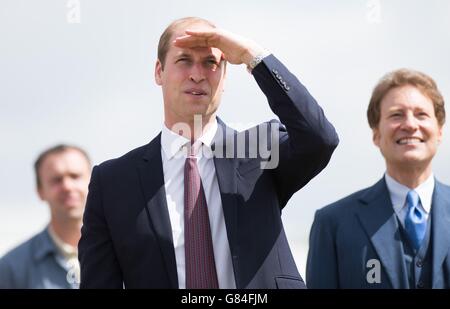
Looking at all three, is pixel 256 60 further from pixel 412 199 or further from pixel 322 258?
pixel 412 199

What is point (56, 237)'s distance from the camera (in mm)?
6418

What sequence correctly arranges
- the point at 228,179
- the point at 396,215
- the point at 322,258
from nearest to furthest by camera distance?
the point at 228,179 → the point at 322,258 → the point at 396,215

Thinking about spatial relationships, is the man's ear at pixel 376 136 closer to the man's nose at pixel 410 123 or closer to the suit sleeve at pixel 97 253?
the man's nose at pixel 410 123

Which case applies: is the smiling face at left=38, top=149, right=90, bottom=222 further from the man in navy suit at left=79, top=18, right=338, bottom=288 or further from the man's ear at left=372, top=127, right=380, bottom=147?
the man's ear at left=372, top=127, right=380, bottom=147

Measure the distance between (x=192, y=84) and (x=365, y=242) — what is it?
1.85 meters

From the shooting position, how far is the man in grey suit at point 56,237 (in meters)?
6.27

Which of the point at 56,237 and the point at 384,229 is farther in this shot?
the point at 56,237

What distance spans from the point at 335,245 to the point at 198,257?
1530mm

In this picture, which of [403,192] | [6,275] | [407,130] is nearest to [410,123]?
[407,130]

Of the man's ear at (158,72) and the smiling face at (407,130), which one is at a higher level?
the man's ear at (158,72)

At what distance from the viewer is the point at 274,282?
5.02 meters

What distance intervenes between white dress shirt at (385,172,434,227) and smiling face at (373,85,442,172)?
111 millimetres

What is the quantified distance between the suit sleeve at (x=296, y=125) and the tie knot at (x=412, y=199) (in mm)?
1362

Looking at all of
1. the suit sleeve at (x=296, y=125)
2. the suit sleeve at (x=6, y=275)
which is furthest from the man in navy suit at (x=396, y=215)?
the suit sleeve at (x=6, y=275)
